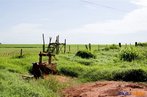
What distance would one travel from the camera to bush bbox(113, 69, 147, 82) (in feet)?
78.4

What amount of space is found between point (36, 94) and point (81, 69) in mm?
13677

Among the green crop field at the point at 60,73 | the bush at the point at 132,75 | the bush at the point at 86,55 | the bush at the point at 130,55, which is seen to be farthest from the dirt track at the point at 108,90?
the bush at the point at 86,55

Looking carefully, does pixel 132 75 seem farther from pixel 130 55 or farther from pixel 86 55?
pixel 86 55

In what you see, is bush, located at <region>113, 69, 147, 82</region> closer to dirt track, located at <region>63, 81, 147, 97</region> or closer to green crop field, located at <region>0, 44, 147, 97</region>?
Result: green crop field, located at <region>0, 44, 147, 97</region>

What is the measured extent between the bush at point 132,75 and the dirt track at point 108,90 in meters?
2.80

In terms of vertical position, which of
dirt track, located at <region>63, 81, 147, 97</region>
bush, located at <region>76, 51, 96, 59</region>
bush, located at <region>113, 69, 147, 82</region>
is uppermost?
bush, located at <region>76, 51, 96, 59</region>

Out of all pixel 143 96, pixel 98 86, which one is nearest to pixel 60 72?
pixel 98 86

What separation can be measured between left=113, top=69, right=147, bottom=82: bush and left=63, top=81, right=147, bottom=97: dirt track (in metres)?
2.80

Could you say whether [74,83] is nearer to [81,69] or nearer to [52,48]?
[81,69]

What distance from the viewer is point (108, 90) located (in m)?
19.2

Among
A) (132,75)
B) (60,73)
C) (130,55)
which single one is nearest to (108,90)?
(132,75)

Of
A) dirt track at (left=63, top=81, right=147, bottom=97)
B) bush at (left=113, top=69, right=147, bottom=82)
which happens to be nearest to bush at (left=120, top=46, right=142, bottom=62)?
bush at (left=113, top=69, right=147, bottom=82)

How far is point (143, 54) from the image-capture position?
40.2 m

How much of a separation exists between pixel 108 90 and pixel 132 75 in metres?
5.35
